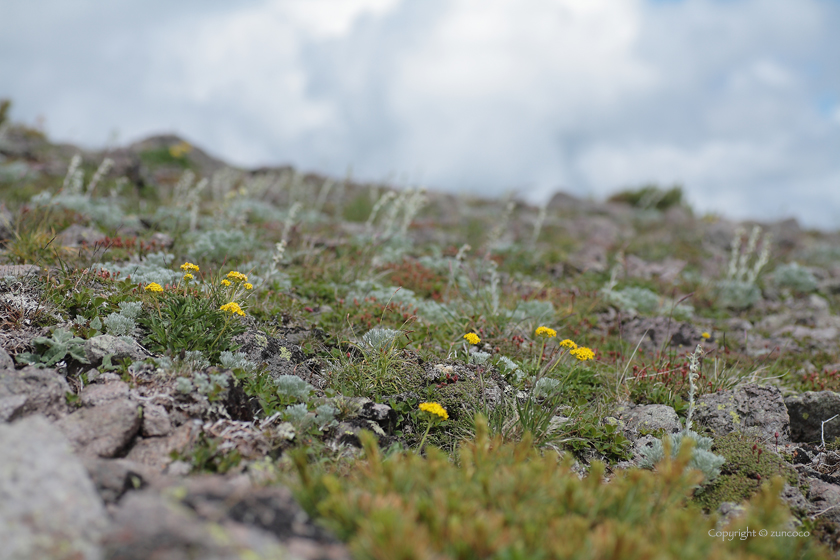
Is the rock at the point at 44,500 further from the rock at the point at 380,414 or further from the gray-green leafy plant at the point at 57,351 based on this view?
the rock at the point at 380,414

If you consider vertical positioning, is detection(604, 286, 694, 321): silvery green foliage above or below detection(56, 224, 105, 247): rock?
above

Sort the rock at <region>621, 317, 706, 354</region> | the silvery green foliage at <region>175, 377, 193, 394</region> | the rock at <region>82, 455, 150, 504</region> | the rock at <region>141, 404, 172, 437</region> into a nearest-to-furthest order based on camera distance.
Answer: the rock at <region>82, 455, 150, 504</region>, the rock at <region>141, 404, 172, 437</region>, the silvery green foliage at <region>175, 377, 193, 394</region>, the rock at <region>621, 317, 706, 354</region>

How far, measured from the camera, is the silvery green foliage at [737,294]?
27.8ft

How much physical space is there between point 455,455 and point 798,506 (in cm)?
235

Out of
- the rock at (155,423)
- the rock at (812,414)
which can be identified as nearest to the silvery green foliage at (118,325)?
the rock at (155,423)

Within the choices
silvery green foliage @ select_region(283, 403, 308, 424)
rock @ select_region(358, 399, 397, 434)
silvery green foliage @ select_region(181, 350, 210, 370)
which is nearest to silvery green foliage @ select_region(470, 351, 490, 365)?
rock @ select_region(358, 399, 397, 434)

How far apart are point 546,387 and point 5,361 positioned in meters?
4.04

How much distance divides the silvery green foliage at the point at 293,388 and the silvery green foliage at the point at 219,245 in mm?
3107

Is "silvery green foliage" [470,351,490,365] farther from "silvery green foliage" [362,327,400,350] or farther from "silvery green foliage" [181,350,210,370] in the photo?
"silvery green foliage" [181,350,210,370]

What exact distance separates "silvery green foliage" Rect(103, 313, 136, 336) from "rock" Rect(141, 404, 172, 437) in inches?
35.7

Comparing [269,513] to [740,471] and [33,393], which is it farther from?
[740,471]

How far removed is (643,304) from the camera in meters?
7.57

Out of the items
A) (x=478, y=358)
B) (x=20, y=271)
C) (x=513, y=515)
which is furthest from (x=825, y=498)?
(x=20, y=271)

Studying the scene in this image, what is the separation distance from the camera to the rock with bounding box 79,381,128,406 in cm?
347
